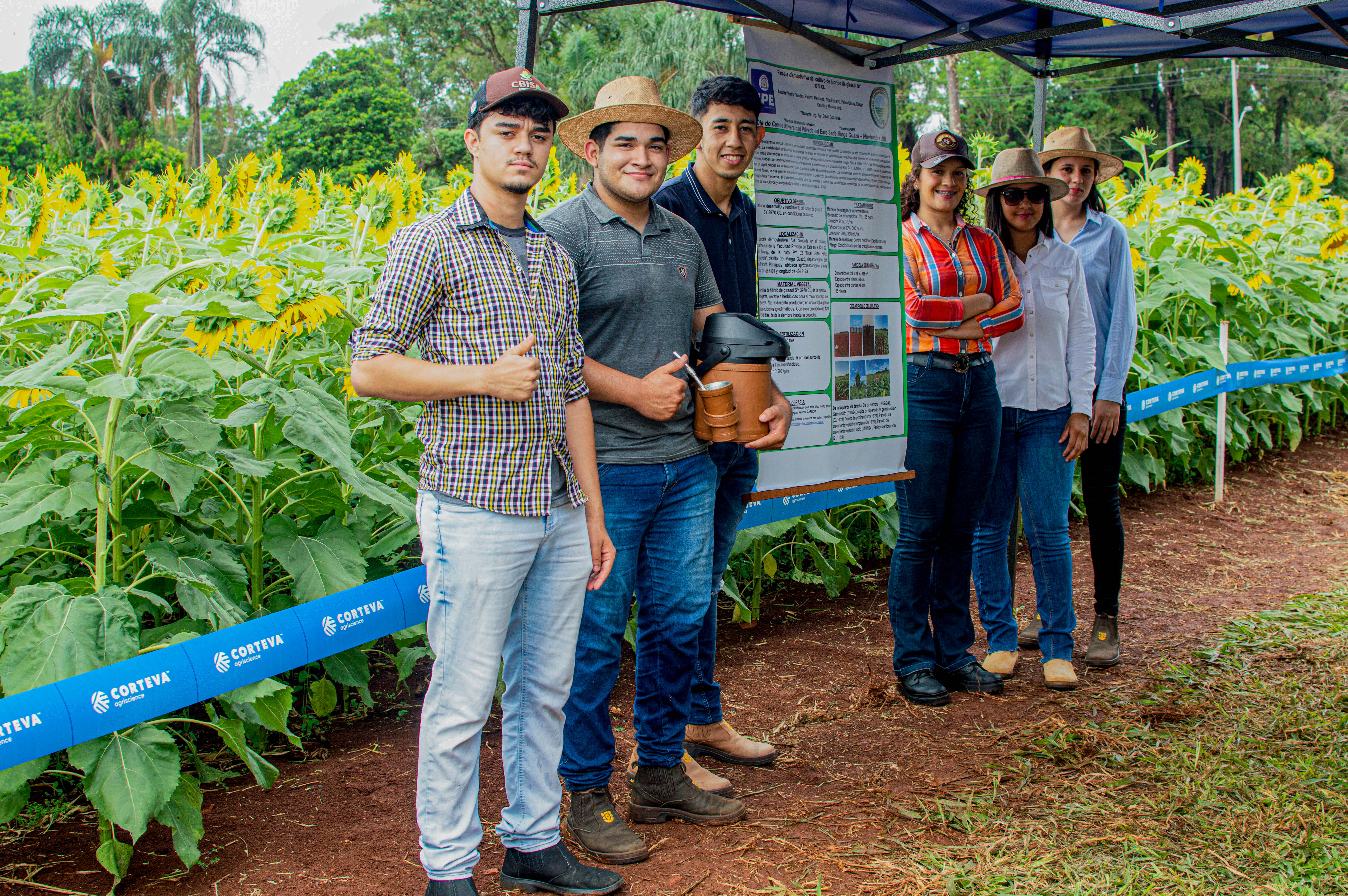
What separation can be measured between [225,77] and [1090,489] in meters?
51.0

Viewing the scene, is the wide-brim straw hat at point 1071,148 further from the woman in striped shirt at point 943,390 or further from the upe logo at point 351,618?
the upe logo at point 351,618

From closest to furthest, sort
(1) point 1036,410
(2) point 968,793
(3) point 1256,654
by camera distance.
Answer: (2) point 968,793 < (1) point 1036,410 < (3) point 1256,654

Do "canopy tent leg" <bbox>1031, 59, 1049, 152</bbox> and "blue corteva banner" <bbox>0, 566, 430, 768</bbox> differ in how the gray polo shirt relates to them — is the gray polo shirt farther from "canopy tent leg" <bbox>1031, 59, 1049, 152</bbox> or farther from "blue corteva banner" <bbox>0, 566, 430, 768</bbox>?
"canopy tent leg" <bbox>1031, 59, 1049, 152</bbox>

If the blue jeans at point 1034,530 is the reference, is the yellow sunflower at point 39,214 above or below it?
above

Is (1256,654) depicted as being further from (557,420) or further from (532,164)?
(532,164)

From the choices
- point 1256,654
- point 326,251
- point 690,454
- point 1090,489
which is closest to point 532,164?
point 690,454

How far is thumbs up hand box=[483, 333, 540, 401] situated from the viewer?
83.1 inches

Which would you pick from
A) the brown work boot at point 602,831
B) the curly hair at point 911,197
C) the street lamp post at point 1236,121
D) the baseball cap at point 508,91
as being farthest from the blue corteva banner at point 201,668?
the street lamp post at point 1236,121

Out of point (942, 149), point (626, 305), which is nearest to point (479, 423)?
point (626, 305)

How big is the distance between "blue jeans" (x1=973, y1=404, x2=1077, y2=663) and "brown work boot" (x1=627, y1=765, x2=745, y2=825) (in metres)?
1.67

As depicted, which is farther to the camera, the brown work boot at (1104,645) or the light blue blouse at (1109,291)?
the brown work boot at (1104,645)

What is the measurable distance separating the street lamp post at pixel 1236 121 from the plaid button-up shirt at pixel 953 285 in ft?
48.6

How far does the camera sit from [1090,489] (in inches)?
168

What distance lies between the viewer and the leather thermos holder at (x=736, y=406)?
2750 mm
